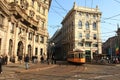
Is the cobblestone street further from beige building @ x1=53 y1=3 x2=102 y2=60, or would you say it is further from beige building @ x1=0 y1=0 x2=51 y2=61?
beige building @ x1=53 y1=3 x2=102 y2=60

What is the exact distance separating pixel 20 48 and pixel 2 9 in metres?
12.9

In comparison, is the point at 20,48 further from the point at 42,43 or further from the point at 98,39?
the point at 98,39

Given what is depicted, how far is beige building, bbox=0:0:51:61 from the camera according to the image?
28.6 meters

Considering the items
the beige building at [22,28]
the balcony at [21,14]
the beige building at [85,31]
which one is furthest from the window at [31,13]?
the beige building at [85,31]

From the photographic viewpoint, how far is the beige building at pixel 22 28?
28641 millimetres

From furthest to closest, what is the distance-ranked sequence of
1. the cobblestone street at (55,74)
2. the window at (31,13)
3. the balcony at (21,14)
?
the window at (31,13) → the balcony at (21,14) → the cobblestone street at (55,74)

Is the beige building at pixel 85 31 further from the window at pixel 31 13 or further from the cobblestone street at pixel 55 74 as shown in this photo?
the cobblestone street at pixel 55 74

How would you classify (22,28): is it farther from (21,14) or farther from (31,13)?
(31,13)

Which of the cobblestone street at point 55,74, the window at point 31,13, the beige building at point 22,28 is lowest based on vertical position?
the cobblestone street at point 55,74

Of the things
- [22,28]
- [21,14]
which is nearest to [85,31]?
[22,28]

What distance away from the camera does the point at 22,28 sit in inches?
1468

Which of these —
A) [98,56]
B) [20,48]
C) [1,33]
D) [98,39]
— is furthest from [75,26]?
[1,33]

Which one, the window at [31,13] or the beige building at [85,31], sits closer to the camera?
the window at [31,13]

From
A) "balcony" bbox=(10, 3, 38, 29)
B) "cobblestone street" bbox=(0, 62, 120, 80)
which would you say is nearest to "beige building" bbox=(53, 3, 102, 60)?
"balcony" bbox=(10, 3, 38, 29)
